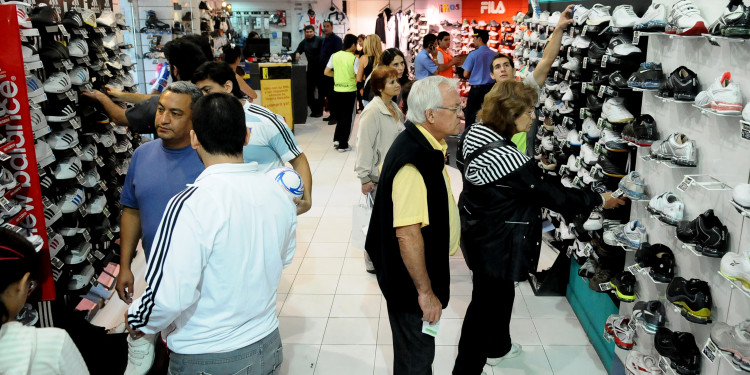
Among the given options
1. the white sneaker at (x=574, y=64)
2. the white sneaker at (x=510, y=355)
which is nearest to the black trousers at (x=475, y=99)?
the white sneaker at (x=574, y=64)

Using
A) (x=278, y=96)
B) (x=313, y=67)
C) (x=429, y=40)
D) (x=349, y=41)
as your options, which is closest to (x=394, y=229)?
(x=429, y=40)

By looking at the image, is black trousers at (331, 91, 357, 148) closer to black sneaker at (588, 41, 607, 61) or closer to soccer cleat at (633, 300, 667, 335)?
black sneaker at (588, 41, 607, 61)

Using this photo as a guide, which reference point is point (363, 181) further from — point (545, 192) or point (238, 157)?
point (238, 157)

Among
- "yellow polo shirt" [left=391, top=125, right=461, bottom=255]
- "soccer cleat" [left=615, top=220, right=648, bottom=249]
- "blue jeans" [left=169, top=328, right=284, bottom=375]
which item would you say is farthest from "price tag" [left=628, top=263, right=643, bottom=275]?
"blue jeans" [left=169, top=328, right=284, bottom=375]

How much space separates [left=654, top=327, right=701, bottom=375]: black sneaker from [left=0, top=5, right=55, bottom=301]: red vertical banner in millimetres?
2763

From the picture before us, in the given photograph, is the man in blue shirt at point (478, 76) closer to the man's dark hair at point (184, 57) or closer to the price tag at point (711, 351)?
the man's dark hair at point (184, 57)

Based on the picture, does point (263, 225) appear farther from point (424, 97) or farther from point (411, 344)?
point (411, 344)

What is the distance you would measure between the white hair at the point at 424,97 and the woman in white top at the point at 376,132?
6.05ft

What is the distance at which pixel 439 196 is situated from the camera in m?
2.57

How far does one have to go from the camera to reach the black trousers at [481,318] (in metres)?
3.29

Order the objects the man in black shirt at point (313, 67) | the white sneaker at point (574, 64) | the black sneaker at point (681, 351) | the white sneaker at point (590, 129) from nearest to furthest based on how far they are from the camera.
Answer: the black sneaker at point (681, 351), the white sneaker at point (590, 129), the white sneaker at point (574, 64), the man in black shirt at point (313, 67)

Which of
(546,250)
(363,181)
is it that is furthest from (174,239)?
(546,250)

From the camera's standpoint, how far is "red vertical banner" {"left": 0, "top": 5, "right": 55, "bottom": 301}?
119 inches

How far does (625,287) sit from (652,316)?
1.07 feet
